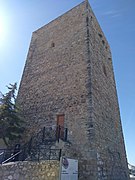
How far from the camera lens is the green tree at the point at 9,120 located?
820cm

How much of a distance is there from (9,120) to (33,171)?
3.51 metres

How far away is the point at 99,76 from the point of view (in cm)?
1006

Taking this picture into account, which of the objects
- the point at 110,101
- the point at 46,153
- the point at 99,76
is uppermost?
the point at 99,76

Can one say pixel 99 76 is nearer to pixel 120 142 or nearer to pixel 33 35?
pixel 120 142

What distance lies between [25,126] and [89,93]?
166 inches

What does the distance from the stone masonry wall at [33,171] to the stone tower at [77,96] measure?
1.61 m

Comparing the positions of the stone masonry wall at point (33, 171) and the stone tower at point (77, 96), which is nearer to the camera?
the stone masonry wall at point (33, 171)

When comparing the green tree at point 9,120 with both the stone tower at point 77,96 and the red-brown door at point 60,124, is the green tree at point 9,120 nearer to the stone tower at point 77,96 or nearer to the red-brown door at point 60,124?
the stone tower at point 77,96

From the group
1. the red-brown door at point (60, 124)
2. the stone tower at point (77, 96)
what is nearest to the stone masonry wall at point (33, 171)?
the stone tower at point (77, 96)

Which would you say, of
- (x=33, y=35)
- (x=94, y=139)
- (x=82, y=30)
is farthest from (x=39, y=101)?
(x=33, y=35)

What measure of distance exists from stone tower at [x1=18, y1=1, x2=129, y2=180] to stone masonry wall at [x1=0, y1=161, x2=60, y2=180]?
161 cm

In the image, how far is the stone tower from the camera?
24.0 ft

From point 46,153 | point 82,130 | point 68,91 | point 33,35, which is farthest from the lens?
point 33,35

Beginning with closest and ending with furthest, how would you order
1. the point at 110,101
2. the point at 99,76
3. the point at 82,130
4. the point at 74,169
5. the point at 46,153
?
the point at 74,169 < the point at 46,153 < the point at 82,130 < the point at 99,76 < the point at 110,101
